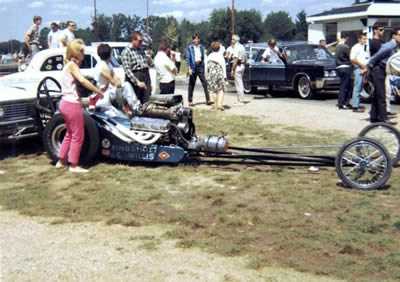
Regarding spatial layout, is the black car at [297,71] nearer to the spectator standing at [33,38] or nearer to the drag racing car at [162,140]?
the spectator standing at [33,38]

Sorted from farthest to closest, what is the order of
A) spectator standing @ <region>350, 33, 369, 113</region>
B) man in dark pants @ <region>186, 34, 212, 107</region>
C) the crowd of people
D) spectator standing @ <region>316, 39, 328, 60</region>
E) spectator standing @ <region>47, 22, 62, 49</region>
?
spectator standing @ <region>316, 39, 328, 60</region> → man in dark pants @ <region>186, 34, 212, 107</region> → spectator standing @ <region>47, 22, 62, 49</region> → spectator standing @ <region>350, 33, 369, 113</region> → the crowd of people

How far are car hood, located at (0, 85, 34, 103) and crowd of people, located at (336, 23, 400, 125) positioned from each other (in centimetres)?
572

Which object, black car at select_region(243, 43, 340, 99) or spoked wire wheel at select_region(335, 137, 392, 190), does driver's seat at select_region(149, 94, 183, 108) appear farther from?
black car at select_region(243, 43, 340, 99)

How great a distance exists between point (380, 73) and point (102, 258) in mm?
6788

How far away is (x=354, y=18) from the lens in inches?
1267

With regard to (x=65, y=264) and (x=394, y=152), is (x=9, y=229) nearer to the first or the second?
(x=65, y=264)

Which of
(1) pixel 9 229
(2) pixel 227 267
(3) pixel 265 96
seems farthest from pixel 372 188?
(3) pixel 265 96

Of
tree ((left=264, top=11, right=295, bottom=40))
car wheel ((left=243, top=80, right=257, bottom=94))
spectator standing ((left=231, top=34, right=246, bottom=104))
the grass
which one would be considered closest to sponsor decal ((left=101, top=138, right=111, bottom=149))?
the grass

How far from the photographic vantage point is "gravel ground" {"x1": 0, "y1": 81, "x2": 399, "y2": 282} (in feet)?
14.3

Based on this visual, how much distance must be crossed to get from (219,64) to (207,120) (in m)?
2.05

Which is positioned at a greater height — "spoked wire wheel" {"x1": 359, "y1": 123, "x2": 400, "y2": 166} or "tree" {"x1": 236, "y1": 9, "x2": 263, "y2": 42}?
"tree" {"x1": 236, "y1": 9, "x2": 263, "y2": 42}

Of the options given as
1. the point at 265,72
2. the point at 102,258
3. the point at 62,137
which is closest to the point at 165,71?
the point at 62,137

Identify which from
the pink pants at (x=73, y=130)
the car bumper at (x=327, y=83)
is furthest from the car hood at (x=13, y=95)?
the car bumper at (x=327, y=83)

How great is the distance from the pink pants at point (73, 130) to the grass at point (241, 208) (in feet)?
1.05
